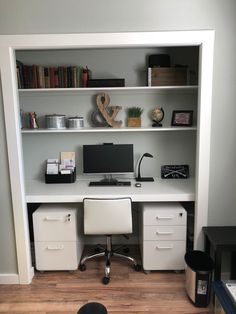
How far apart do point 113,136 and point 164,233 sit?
3.79 ft

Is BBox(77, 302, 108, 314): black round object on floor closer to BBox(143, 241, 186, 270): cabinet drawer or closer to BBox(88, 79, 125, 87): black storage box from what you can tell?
BBox(143, 241, 186, 270): cabinet drawer

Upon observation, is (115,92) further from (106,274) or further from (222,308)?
(222,308)

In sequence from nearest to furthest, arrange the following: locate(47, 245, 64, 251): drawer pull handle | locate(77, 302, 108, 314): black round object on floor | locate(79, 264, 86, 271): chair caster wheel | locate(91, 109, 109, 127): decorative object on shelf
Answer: locate(77, 302, 108, 314): black round object on floor < locate(47, 245, 64, 251): drawer pull handle < locate(79, 264, 86, 271): chair caster wheel < locate(91, 109, 109, 127): decorative object on shelf

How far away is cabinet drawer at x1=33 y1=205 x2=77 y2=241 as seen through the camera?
8.67ft

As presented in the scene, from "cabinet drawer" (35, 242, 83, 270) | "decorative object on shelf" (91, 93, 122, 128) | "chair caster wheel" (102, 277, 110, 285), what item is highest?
"decorative object on shelf" (91, 93, 122, 128)

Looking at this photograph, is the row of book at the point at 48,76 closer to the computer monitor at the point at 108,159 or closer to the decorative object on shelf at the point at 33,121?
the decorative object on shelf at the point at 33,121

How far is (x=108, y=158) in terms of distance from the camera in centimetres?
298

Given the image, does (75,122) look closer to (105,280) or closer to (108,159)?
(108,159)

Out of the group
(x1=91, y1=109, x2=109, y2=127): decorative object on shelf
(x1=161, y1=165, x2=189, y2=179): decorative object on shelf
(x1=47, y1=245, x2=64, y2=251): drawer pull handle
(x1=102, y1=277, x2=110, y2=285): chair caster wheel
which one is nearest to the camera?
(x1=102, y1=277, x2=110, y2=285): chair caster wheel

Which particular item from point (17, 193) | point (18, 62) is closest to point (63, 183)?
point (17, 193)

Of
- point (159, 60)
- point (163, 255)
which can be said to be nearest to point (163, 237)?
point (163, 255)

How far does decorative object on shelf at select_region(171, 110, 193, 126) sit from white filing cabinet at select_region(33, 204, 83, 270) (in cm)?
135

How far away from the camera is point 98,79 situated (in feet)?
9.13

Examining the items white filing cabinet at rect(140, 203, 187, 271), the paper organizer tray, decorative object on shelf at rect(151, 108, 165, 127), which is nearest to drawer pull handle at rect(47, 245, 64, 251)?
the paper organizer tray
